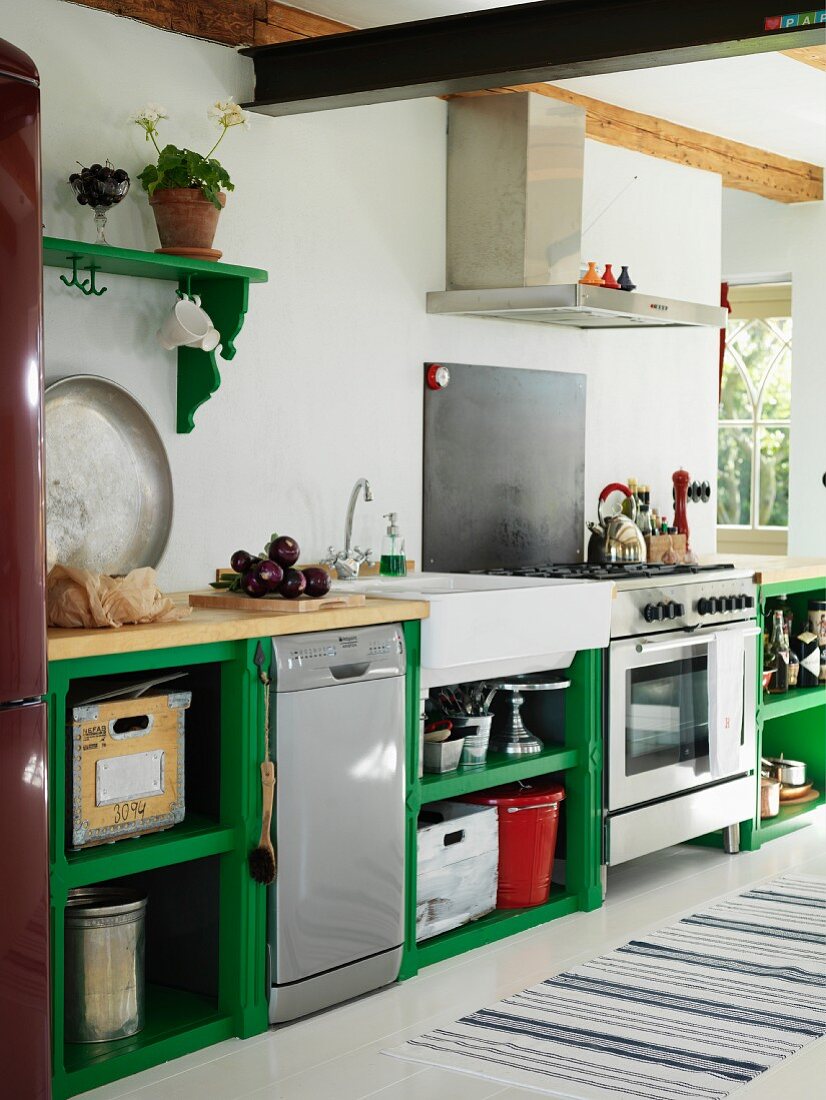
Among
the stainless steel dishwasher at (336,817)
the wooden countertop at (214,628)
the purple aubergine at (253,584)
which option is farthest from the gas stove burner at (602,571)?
the purple aubergine at (253,584)

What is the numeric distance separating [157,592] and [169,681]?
0.31m

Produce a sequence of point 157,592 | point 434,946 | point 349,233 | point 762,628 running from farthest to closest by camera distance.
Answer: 1. point 762,628
2. point 349,233
3. point 434,946
4. point 157,592

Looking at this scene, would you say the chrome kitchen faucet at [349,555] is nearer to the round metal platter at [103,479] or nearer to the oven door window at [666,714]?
the round metal platter at [103,479]

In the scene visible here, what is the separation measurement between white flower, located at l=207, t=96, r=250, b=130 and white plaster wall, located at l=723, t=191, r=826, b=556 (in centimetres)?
398

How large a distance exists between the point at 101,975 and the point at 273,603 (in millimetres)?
937

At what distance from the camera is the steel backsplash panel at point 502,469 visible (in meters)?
4.97

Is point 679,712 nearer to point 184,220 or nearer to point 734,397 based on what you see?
point 184,220

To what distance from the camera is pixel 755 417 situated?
8664 mm

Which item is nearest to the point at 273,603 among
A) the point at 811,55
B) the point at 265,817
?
the point at 265,817

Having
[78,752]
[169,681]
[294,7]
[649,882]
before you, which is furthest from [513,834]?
[294,7]

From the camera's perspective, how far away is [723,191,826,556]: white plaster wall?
23.5 ft

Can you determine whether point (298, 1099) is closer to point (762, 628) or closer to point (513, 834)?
point (513, 834)

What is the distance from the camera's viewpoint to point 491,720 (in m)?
4.38

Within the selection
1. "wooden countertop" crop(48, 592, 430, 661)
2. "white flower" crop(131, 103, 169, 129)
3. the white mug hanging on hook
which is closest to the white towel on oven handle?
"wooden countertop" crop(48, 592, 430, 661)
